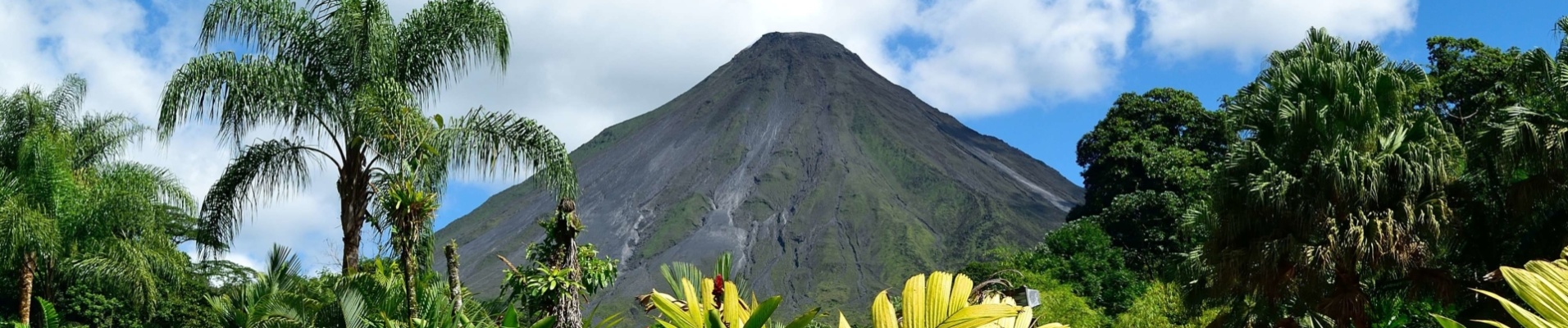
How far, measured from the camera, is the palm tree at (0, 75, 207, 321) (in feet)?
49.4

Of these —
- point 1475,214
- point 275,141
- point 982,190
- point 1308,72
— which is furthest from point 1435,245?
point 982,190

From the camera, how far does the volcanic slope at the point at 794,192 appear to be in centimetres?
8762

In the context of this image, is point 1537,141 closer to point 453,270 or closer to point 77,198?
point 453,270

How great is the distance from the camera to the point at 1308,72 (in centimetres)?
1314

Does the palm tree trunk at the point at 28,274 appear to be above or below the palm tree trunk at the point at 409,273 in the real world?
above

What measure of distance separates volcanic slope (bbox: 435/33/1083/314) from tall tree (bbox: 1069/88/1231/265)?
3861cm

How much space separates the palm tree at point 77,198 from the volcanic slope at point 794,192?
189 feet

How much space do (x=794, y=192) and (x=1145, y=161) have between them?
67.6 metres

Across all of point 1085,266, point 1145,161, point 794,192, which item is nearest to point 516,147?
point 1085,266

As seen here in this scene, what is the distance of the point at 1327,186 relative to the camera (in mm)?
12180

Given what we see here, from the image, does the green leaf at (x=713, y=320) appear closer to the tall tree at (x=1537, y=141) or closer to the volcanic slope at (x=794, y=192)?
the tall tree at (x=1537, y=141)

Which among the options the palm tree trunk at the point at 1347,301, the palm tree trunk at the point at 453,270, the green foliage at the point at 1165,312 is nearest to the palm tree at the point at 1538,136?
the palm tree trunk at the point at 1347,301

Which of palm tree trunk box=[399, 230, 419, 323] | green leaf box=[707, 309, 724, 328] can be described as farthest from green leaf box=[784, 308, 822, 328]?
palm tree trunk box=[399, 230, 419, 323]

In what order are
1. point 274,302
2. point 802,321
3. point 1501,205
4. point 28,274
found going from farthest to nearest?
point 28,274 < point 1501,205 < point 274,302 < point 802,321
